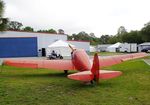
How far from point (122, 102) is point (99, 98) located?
2.93ft

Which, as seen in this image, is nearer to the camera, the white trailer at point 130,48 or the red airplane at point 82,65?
the red airplane at point 82,65

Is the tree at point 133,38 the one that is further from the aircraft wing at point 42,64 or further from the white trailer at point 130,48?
the aircraft wing at point 42,64

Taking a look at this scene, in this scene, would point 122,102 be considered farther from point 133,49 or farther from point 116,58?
point 133,49

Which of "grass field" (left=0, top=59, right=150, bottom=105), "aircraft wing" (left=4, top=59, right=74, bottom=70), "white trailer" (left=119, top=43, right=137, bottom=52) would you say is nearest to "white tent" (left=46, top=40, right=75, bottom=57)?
"aircraft wing" (left=4, top=59, right=74, bottom=70)

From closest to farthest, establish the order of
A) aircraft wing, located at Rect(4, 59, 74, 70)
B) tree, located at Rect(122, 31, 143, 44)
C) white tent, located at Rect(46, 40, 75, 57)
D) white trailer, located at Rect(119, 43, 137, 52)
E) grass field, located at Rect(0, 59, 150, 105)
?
1. grass field, located at Rect(0, 59, 150, 105)
2. aircraft wing, located at Rect(4, 59, 74, 70)
3. white tent, located at Rect(46, 40, 75, 57)
4. white trailer, located at Rect(119, 43, 137, 52)
5. tree, located at Rect(122, 31, 143, 44)

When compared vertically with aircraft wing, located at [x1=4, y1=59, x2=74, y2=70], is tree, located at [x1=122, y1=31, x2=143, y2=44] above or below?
above

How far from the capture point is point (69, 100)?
9.20 meters

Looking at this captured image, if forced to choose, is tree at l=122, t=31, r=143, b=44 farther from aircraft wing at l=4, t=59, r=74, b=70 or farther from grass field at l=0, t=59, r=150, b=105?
grass field at l=0, t=59, r=150, b=105

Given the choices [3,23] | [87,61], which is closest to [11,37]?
[3,23]

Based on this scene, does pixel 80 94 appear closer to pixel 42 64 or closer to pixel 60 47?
pixel 42 64

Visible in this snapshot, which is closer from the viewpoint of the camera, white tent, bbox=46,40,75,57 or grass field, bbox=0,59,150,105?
grass field, bbox=0,59,150,105

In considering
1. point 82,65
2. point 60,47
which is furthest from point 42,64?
point 60,47

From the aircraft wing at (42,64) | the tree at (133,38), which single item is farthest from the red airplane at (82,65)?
the tree at (133,38)

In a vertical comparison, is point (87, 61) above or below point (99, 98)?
above
